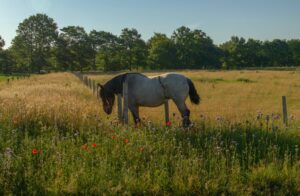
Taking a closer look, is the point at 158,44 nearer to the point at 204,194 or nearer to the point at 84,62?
the point at 84,62

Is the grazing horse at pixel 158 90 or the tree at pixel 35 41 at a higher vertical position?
the tree at pixel 35 41

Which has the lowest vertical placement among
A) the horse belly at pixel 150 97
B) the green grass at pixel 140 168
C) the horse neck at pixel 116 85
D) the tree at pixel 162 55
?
the green grass at pixel 140 168

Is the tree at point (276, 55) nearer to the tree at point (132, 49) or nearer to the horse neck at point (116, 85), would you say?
the tree at point (132, 49)

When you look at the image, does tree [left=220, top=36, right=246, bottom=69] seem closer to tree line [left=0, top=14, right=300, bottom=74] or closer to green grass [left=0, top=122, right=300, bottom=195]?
tree line [left=0, top=14, right=300, bottom=74]

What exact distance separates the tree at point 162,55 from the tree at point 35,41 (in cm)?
2646

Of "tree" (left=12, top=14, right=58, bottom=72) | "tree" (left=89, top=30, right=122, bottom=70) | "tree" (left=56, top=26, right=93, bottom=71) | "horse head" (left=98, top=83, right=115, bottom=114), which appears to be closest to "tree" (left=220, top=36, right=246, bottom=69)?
"tree" (left=89, top=30, right=122, bottom=70)

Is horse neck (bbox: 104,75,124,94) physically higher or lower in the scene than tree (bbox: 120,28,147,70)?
lower

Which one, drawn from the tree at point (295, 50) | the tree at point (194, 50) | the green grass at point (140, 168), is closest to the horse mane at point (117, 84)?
the green grass at point (140, 168)

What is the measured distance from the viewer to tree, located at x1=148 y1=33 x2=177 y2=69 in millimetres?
87250

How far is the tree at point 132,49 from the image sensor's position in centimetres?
8862

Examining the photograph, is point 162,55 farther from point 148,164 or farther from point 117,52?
point 148,164

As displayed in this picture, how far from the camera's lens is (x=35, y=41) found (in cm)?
8494

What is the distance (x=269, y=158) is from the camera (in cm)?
581

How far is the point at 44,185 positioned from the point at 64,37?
8911 cm
